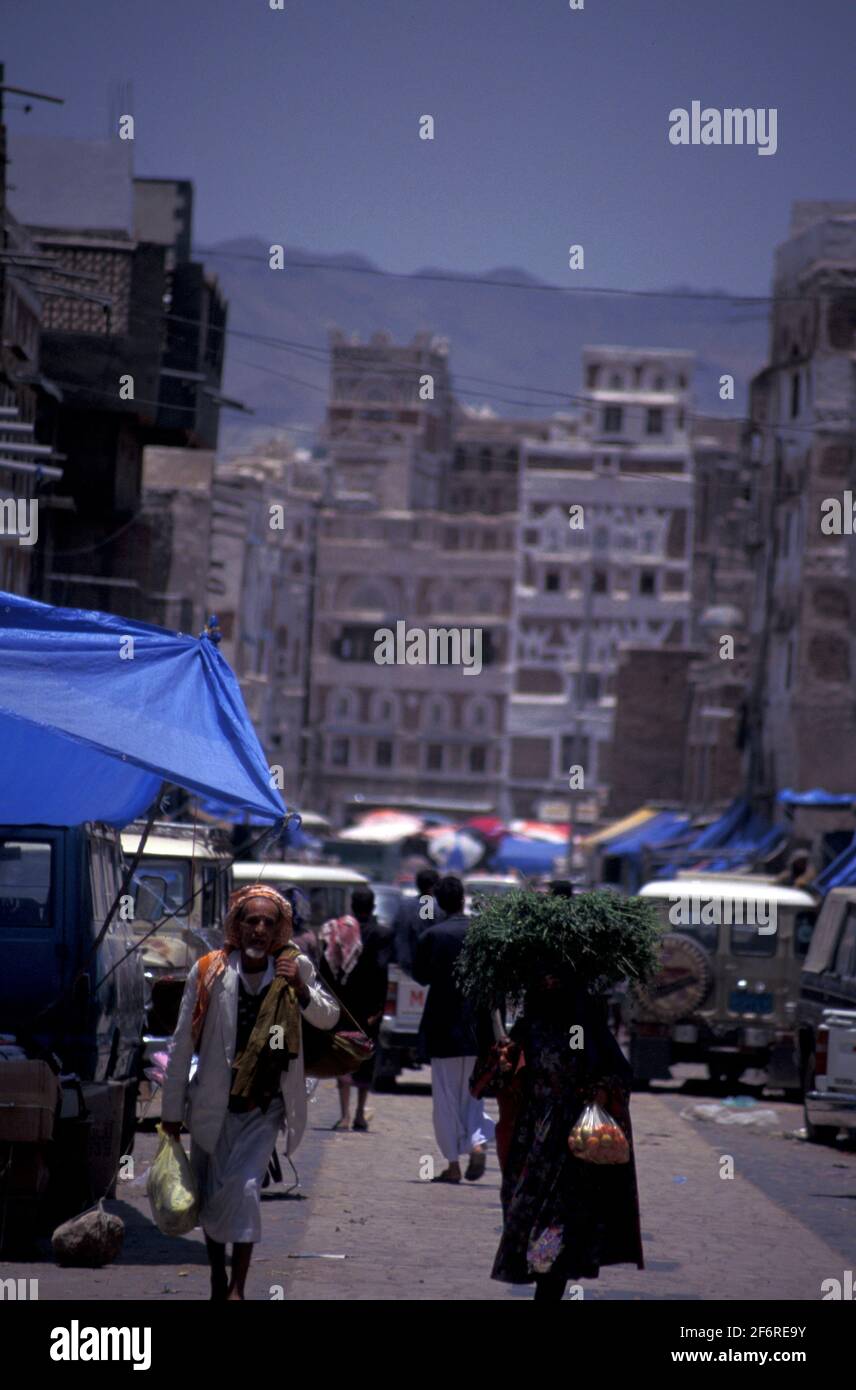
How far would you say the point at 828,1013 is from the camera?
18.2m

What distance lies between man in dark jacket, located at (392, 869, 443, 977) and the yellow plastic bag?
740cm

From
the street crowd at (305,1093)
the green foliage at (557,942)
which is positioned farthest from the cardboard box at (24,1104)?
the green foliage at (557,942)

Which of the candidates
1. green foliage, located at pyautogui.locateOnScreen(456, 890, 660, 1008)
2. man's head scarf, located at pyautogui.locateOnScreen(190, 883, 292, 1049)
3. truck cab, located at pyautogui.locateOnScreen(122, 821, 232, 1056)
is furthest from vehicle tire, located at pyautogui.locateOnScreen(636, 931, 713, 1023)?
man's head scarf, located at pyautogui.locateOnScreen(190, 883, 292, 1049)

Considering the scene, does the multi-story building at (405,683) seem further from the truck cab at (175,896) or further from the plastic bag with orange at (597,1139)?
the plastic bag with orange at (597,1139)

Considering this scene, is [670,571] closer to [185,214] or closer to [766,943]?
[185,214]

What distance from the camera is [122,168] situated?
49188mm

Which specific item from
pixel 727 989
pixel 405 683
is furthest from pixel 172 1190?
pixel 405 683

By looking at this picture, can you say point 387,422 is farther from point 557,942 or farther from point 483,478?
point 557,942

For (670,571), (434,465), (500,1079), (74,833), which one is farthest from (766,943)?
(434,465)

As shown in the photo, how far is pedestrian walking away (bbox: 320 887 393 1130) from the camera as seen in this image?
57.3 feet

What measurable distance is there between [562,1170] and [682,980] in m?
14.8

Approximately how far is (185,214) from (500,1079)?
43.7 meters

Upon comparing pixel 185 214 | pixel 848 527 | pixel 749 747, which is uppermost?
pixel 185 214

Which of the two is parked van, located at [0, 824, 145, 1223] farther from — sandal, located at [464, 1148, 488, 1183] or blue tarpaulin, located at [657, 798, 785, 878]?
blue tarpaulin, located at [657, 798, 785, 878]
